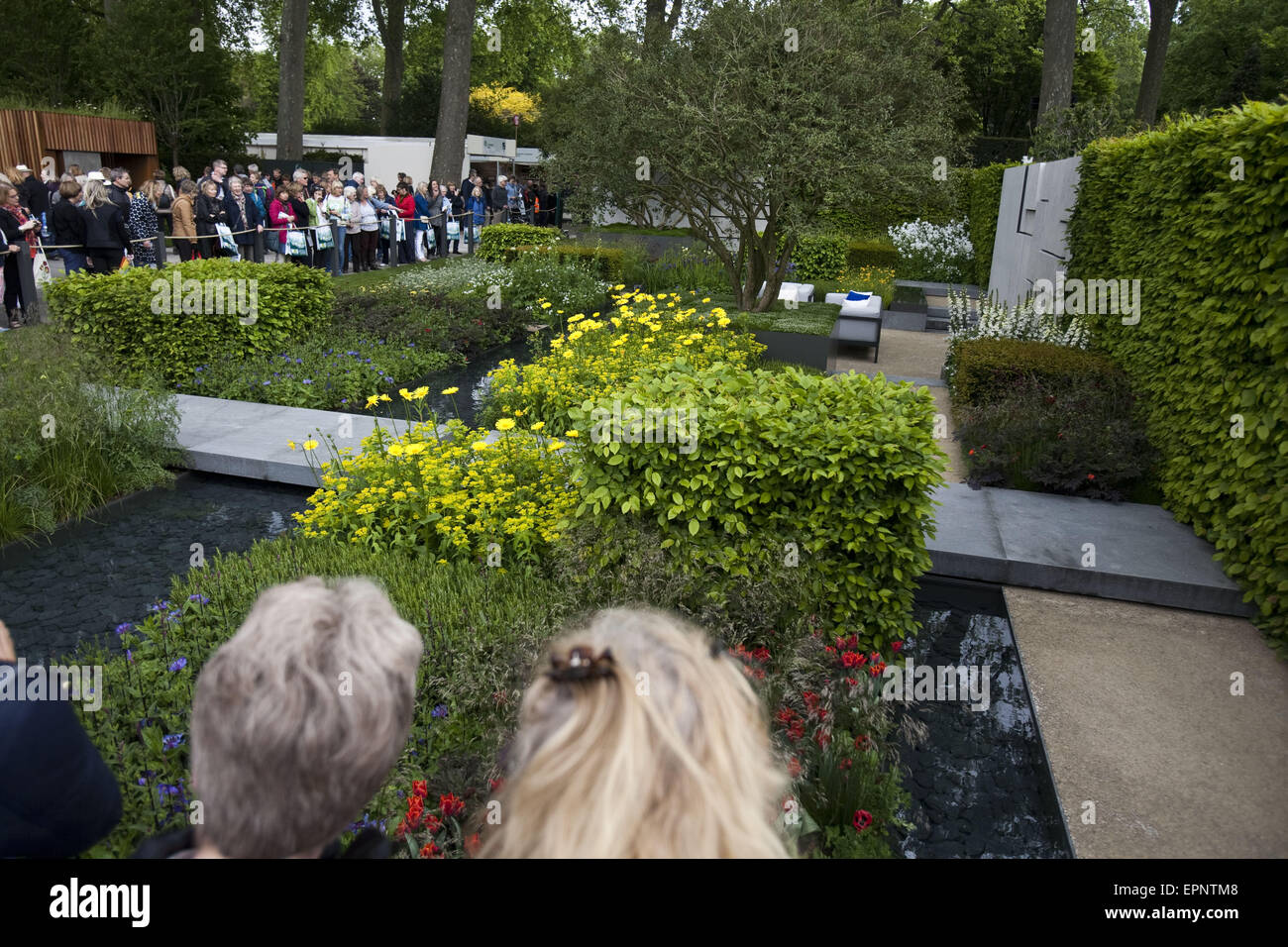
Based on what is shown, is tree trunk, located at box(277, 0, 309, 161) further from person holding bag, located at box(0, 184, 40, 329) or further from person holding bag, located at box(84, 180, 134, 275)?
person holding bag, located at box(0, 184, 40, 329)

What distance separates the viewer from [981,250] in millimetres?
20828

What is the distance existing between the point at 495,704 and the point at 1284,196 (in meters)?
5.17

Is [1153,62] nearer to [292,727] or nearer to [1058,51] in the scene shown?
[1058,51]

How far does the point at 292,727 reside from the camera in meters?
1.47

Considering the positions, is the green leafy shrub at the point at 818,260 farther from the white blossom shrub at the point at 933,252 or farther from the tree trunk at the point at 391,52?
the tree trunk at the point at 391,52

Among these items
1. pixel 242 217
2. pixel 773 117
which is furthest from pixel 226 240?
pixel 773 117

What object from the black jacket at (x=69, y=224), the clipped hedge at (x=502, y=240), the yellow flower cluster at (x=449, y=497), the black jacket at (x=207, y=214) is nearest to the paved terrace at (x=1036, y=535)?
the yellow flower cluster at (x=449, y=497)

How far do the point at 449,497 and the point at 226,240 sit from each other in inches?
416

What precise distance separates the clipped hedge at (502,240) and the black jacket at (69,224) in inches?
267

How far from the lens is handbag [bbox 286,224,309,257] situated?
49.3 ft

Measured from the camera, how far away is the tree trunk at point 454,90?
68.5 ft

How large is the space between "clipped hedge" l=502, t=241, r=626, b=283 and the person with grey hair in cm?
1509
